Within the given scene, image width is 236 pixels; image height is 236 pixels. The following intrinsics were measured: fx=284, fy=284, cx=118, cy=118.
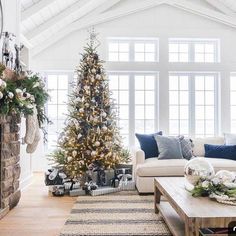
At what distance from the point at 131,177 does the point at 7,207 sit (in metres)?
2.12

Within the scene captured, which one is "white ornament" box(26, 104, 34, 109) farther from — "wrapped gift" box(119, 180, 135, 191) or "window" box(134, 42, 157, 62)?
"window" box(134, 42, 157, 62)

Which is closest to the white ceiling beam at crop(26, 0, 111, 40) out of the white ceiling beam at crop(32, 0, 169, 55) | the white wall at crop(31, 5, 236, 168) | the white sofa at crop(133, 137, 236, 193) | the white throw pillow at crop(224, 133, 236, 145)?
the white ceiling beam at crop(32, 0, 169, 55)

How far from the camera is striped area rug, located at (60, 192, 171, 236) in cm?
287

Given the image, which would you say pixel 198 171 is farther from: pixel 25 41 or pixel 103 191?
pixel 25 41

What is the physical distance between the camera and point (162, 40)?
20.6 ft

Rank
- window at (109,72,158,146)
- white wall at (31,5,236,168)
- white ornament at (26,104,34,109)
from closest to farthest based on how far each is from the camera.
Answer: white ornament at (26,104,34,109) → white wall at (31,5,236,168) → window at (109,72,158,146)

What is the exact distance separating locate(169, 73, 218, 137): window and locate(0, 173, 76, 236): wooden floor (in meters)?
3.19

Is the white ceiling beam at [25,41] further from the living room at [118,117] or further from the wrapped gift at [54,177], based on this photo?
the wrapped gift at [54,177]

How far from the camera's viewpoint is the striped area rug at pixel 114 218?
287 centimetres

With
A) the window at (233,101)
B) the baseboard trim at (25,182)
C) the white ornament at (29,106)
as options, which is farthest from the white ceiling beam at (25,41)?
the window at (233,101)

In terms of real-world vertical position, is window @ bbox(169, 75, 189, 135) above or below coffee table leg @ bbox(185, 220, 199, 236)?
above

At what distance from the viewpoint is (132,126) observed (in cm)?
632

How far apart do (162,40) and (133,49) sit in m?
0.67

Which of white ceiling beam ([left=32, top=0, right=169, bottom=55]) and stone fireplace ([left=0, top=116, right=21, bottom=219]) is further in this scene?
white ceiling beam ([left=32, top=0, right=169, bottom=55])
